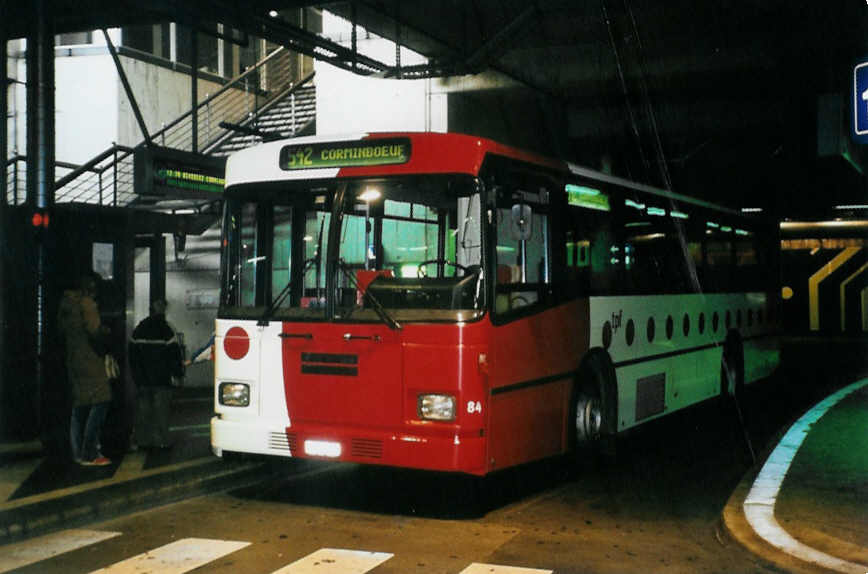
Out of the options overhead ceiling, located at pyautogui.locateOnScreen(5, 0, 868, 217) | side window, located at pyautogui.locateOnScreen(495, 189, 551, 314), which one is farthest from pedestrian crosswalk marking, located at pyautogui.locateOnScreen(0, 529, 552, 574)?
overhead ceiling, located at pyautogui.locateOnScreen(5, 0, 868, 217)

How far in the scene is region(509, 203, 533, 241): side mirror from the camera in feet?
28.4

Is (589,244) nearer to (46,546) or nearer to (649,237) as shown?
(649,237)

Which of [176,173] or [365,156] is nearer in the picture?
[365,156]

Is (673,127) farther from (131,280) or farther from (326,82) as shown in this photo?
(131,280)

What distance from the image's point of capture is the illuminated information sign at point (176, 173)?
512 inches

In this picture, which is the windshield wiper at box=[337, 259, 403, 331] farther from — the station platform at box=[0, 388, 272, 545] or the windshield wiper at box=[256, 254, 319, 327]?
the station platform at box=[0, 388, 272, 545]

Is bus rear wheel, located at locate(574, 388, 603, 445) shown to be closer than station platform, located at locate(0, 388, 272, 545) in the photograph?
No

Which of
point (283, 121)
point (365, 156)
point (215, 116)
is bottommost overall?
point (365, 156)

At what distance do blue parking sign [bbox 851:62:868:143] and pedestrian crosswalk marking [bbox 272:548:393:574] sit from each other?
6233 mm

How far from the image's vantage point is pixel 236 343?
936 cm

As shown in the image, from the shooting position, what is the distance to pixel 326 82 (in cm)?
1953

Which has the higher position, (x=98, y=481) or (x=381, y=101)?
(x=381, y=101)

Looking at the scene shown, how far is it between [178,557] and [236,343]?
2.48 m

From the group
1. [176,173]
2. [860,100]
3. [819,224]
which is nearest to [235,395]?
[176,173]
